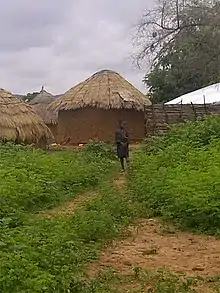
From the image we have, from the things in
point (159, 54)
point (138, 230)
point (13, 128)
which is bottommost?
point (138, 230)

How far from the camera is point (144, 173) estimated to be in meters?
12.5

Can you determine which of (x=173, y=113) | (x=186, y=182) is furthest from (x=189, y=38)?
(x=186, y=182)

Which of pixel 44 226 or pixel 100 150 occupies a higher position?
pixel 100 150

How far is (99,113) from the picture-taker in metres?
24.1

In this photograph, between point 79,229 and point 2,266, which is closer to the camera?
point 2,266

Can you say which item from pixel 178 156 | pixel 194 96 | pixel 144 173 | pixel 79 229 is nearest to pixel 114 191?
pixel 144 173

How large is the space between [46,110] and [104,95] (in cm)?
575

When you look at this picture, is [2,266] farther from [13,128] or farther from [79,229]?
[13,128]

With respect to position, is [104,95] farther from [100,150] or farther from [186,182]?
[186,182]

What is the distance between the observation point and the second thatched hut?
28.8 m

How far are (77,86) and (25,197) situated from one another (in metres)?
17.2

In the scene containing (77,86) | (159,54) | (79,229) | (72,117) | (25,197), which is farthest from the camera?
(77,86)

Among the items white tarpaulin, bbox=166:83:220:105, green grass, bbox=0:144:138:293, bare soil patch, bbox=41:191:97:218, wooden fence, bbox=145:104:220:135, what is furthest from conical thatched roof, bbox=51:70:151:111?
bare soil patch, bbox=41:191:97:218

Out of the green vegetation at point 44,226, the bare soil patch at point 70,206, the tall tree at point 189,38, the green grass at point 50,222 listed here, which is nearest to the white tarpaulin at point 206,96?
the tall tree at point 189,38
